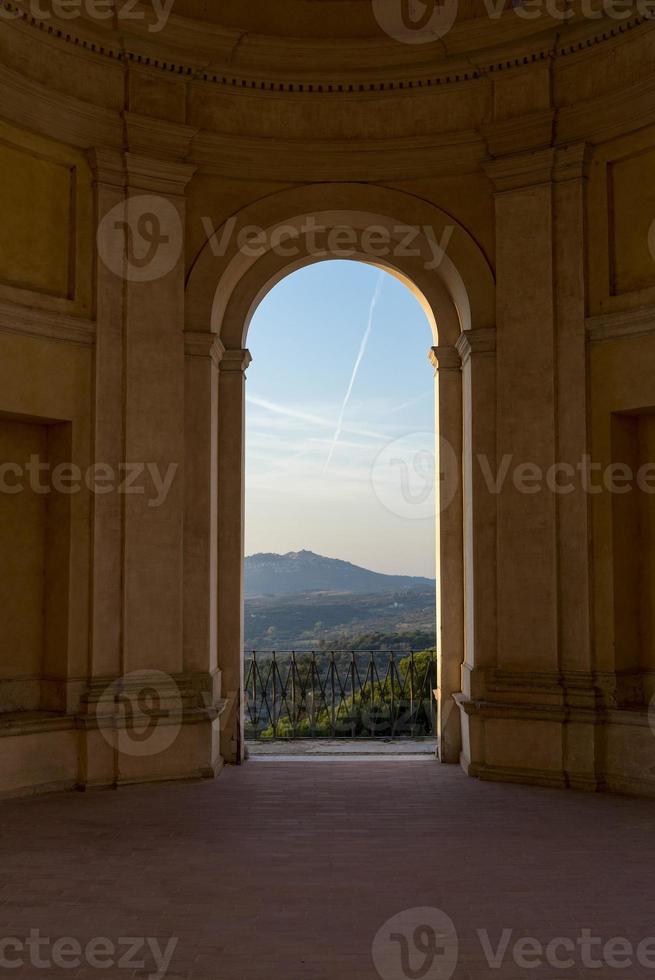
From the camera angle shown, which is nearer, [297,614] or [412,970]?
[412,970]

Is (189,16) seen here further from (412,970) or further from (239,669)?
(412,970)

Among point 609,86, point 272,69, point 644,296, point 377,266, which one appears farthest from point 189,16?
point 644,296

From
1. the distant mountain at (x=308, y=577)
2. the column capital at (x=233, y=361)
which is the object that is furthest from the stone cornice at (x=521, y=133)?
the distant mountain at (x=308, y=577)

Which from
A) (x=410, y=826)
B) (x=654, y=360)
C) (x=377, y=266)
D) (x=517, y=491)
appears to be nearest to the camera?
(x=410, y=826)

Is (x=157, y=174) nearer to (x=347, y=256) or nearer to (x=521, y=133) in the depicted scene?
(x=347, y=256)

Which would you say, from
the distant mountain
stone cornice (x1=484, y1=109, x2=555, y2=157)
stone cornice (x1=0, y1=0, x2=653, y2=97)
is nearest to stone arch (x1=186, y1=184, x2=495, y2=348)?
stone cornice (x1=484, y1=109, x2=555, y2=157)

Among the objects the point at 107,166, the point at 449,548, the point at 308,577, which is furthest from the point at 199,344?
the point at 308,577

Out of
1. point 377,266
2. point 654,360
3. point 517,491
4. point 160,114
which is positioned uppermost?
point 160,114

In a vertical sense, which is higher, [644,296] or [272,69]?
[272,69]

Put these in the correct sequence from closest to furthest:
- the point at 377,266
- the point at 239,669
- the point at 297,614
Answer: the point at 239,669, the point at 377,266, the point at 297,614
